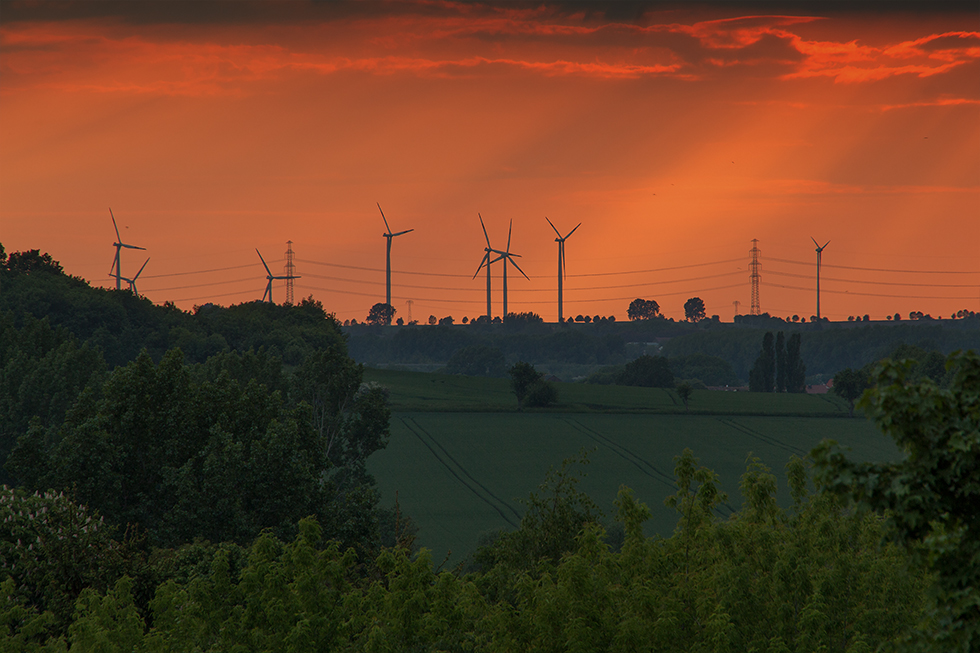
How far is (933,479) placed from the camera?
12.9 metres

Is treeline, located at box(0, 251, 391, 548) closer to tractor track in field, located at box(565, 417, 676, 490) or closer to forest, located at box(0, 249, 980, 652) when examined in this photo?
forest, located at box(0, 249, 980, 652)

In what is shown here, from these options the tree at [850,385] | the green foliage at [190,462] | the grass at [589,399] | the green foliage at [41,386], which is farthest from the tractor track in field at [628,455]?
the green foliage at [190,462]

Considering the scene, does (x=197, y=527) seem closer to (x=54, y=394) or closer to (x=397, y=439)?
(x=54, y=394)

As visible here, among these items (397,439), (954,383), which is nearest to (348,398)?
(397,439)

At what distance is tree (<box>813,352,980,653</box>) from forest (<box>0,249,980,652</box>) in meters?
0.03

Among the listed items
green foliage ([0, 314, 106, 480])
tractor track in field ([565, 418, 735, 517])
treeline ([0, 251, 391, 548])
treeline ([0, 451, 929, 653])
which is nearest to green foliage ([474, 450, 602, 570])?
treeline ([0, 251, 391, 548])

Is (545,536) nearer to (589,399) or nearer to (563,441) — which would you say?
(563,441)

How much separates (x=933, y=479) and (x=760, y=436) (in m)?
145

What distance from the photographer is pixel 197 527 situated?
4922cm

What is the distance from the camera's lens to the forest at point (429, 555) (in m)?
13.2

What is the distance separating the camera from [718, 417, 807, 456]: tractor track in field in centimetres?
14414

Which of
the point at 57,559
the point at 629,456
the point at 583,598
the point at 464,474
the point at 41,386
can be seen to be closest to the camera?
the point at 583,598

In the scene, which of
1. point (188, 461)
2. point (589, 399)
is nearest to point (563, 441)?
point (589, 399)

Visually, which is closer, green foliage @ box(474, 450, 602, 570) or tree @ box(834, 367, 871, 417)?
green foliage @ box(474, 450, 602, 570)
